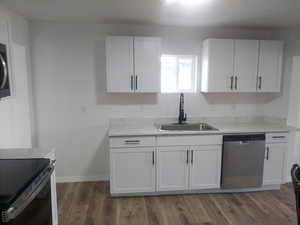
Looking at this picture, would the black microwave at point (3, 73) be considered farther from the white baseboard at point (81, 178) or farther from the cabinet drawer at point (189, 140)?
the white baseboard at point (81, 178)

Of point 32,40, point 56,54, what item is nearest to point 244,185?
point 56,54

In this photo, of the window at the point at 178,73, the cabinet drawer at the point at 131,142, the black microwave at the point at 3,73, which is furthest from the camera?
the window at the point at 178,73

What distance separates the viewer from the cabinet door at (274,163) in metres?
3.24

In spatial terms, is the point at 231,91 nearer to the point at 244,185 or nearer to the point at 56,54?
the point at 244,185

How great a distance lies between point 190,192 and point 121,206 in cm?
99

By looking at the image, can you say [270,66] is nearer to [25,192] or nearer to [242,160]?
[242,160]

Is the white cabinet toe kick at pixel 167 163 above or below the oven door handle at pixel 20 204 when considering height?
below

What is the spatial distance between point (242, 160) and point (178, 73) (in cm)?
161

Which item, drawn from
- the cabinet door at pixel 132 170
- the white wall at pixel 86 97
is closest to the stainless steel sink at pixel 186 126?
the white wall at pixel 86 97

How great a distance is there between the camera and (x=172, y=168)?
122 inches

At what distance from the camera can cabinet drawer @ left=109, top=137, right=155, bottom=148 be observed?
9.80ft

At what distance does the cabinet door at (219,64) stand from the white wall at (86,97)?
1.06 ft

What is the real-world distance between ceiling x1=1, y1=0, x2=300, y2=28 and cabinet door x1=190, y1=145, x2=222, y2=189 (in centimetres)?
172

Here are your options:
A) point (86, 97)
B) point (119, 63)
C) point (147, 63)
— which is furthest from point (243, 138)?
point (86, 97)
